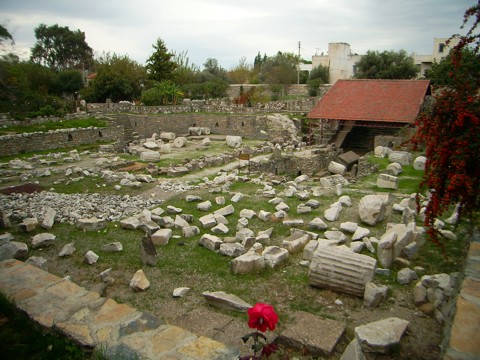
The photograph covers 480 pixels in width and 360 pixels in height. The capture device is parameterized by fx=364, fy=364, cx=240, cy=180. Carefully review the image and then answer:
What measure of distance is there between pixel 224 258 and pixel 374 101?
63.5ft

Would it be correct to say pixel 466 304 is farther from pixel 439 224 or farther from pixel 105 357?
pixel 439 224

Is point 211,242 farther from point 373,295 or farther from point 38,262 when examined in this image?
point 373,295

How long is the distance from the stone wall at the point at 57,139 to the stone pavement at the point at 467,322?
65.6 ft

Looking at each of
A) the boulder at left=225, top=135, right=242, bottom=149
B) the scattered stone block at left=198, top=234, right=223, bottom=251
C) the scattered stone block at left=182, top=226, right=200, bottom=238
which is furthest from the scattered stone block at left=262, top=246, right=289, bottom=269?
the boulder at left=225, top=135, right=242, bottom=149

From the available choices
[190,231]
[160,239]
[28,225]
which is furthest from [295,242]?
[28,225]

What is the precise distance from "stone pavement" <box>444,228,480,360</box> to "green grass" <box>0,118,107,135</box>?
21174 mm

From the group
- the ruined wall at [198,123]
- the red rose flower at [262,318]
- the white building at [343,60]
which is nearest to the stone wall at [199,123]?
the ruined wall at [198,123]

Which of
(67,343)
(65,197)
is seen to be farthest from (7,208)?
(67,343)

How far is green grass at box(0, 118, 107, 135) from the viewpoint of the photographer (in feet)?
64.5

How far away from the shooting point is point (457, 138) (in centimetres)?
498

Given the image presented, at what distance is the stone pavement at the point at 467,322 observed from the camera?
3191 millimetres

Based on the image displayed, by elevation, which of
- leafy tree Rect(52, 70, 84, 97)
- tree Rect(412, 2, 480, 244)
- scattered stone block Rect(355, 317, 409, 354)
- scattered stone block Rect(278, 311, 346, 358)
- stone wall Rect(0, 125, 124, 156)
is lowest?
scattered stone block Rect(278, 311, 346, 358)

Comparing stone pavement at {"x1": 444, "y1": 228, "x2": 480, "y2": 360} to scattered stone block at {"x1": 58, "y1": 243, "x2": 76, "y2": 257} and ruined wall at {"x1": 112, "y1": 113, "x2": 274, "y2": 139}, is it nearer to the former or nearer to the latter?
scattered stone block at {"x1": 58, "y1": 243, "x2": 76, "y2": 257}

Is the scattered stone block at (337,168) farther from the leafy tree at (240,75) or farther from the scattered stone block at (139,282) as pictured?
the leafy tree at (240,75)
